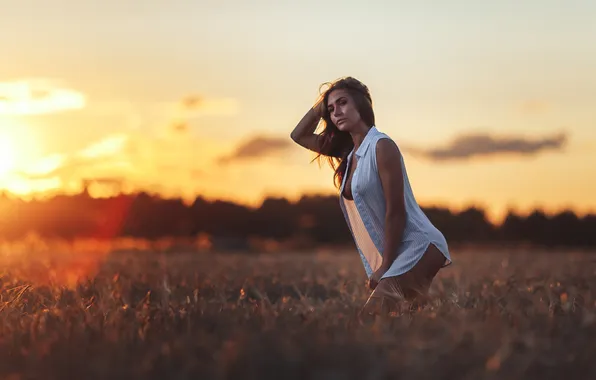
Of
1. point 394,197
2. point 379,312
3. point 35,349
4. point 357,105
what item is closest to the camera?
point 35,349

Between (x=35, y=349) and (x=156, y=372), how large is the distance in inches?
27.3

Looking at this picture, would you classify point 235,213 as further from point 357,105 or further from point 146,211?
point 357,105

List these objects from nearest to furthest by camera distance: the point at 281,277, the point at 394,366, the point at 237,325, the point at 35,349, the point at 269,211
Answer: the point at 394,366 < the point at 35,349 < the point at 237,325 < the point at 281,277 < the point at 269,211

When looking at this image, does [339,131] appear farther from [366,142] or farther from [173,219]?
[173,219]

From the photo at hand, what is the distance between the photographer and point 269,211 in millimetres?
42719

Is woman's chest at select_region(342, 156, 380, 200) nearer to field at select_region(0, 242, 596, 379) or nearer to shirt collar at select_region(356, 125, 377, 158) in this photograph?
shirt collar at select_region(356, 125, 377, 158)

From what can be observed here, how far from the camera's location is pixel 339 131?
6.53 metres

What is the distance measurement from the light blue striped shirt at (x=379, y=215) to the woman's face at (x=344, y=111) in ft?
0.54

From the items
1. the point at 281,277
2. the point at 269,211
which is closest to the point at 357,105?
the point at 281,277

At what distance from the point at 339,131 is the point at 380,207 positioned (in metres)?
0.86

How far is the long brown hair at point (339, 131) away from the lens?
6121 mm

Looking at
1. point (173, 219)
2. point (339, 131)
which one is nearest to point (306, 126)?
point (339, 131)

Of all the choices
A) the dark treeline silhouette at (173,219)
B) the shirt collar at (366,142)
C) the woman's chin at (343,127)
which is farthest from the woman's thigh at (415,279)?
the dark treeline silhouette at (173,219)

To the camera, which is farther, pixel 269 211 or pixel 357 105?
pixel 269 211
